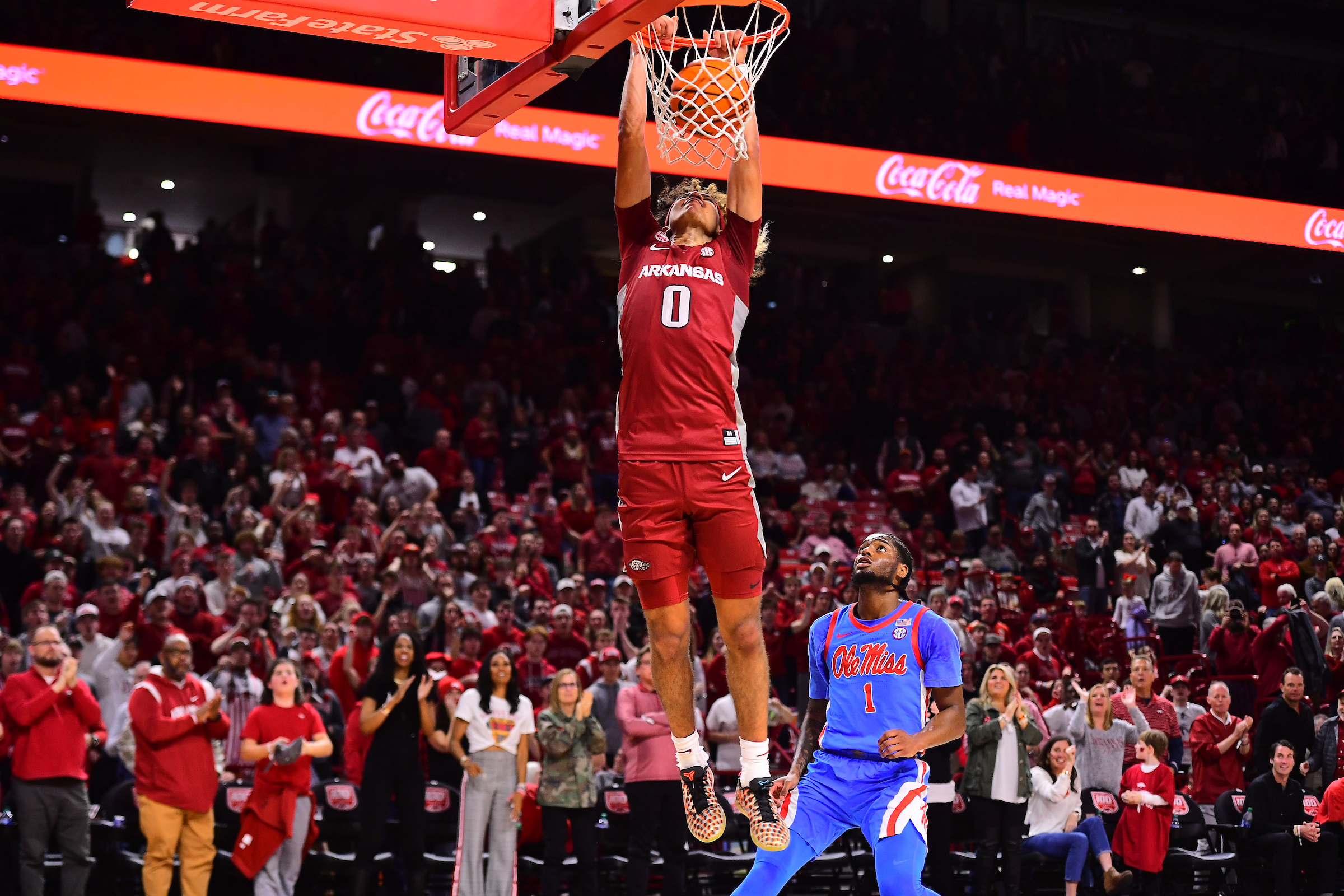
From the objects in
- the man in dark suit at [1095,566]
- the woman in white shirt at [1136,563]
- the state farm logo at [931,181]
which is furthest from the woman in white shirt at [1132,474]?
the state farm logo at [931,181]

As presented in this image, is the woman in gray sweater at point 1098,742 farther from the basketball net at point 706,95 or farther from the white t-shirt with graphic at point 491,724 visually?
the basketball net at point 706,95

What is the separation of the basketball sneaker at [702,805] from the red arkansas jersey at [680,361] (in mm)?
1160

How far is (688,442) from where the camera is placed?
4773 mm

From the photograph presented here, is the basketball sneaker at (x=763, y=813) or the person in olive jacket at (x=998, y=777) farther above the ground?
the basketball sneaker at (x=763, y=813)

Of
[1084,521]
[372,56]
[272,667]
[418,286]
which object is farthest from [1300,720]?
[372,56]

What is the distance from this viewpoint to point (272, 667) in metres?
10.5

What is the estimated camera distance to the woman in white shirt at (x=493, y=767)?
10.2 metres

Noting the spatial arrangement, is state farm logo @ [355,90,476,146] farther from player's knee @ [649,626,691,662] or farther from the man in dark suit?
player's knee @ [649,626,691,662]

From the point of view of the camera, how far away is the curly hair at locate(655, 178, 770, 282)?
5230 millimetres

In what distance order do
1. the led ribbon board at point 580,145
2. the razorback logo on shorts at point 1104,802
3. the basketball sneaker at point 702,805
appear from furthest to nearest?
the led ribbon board at point 580,145, the razorback logo on shorts at point 1104,802, the basketball sneaker at point 702,805

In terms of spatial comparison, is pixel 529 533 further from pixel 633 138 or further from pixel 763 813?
pixel 633 138

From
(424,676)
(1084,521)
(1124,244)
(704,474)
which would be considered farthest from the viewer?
(1124,244)

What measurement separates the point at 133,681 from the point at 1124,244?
21470 millimetres

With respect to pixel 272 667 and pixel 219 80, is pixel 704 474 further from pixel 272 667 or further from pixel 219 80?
pixel 219 80
